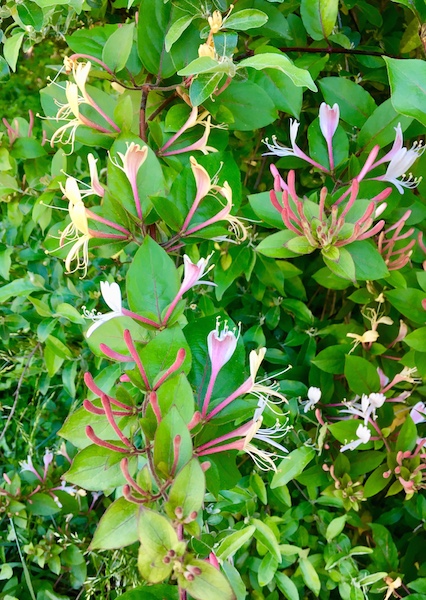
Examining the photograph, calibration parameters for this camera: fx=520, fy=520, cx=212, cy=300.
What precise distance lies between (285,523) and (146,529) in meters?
0.55

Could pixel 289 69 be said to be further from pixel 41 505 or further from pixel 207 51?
pixel 41 505

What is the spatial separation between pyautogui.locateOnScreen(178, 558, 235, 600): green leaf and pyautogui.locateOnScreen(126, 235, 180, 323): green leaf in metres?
0.20

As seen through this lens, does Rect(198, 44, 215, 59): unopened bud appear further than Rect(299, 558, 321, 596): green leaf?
No

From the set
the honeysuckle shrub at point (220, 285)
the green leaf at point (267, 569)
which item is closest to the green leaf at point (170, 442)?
the honeysuckle shrub at point (220, 285)

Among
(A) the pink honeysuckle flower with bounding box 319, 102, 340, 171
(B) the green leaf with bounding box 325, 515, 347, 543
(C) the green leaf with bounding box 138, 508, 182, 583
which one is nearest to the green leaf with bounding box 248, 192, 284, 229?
(A) the pink honeysuckle flower with bounding box 319, 102, 340, 171

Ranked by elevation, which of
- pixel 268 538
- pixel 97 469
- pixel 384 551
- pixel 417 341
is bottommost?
pixel 384 551

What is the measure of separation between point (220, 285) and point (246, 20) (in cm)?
35

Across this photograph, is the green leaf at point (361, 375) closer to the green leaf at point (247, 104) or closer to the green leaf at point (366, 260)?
the green leaf at point (366, 260)

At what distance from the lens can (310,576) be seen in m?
0.77

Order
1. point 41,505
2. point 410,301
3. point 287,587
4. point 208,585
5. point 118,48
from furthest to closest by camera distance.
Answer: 1. point 41,505
2. point 287,587
3. point 410,301
4. point 118,48
5. point 208,585

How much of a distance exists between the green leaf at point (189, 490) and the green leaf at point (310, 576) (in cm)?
51

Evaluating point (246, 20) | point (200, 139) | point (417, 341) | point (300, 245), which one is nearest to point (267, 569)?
point (417, 341)

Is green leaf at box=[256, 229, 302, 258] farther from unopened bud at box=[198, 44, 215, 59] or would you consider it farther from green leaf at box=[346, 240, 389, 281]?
unopened bud at box=[198, 44, 215, 59]

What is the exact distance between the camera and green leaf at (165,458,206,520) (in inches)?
13.8
